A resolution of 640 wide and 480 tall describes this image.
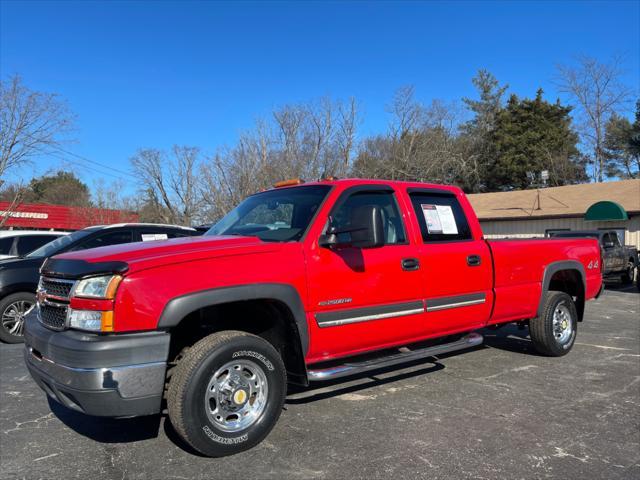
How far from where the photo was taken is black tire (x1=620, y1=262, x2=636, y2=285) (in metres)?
16.4

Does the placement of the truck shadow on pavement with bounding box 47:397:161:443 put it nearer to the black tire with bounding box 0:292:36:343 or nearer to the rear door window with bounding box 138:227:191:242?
the black tire with bounding box 0:292:36:343

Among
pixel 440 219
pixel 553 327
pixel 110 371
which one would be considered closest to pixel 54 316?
pixel 110 371

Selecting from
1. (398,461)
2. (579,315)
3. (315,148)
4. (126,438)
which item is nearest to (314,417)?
(398,461)

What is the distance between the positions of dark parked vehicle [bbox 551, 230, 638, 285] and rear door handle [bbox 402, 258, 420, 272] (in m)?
12.5

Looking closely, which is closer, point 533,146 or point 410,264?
point 410,264

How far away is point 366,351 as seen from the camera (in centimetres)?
426

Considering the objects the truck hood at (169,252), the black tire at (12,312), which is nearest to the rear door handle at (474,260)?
the truck hood at (169,252)

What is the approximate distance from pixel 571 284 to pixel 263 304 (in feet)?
15.9

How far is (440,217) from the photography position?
5.04 metres

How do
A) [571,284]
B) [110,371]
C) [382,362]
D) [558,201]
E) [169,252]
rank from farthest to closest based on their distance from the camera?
[558,201], [571,284], [382,362], [169,252], [110,371]

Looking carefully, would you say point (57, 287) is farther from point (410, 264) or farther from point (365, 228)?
point (410, 264)

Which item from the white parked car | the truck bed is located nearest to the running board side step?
the truck bed

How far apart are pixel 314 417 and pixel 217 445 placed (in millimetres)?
1081

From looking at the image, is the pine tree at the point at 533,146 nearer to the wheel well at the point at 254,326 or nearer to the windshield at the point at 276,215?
the windshield at the point at 276,215
